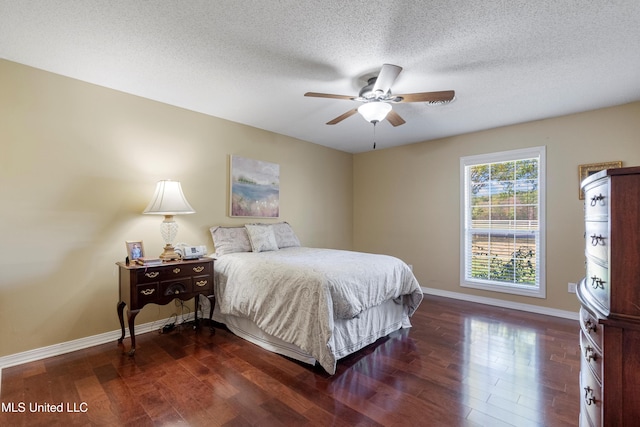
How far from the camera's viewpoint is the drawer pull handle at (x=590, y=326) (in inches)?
44.3

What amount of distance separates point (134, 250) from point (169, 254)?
0.30 m

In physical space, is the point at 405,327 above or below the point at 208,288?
below

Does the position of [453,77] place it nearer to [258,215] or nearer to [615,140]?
[615,140]

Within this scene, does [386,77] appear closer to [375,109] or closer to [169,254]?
[375,109]

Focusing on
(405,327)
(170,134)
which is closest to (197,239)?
(170,134)

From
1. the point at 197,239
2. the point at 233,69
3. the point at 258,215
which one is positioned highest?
the point at 233,69

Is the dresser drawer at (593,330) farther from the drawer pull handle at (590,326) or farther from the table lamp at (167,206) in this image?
the table lamp at (167,206)

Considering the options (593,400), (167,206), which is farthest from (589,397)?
(167,206)

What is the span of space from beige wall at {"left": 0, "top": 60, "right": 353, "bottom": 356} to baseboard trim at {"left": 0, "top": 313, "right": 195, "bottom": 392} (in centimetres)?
4

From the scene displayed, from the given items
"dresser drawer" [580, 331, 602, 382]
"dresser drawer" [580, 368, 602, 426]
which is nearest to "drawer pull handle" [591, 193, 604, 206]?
"dresser drawer" [580, 331, 602, 382]

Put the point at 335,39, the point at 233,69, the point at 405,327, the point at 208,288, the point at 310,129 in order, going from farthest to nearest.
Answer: the point at 310,129
the point at 405,327
the point at 208,288
the point at 233,69
the point at 335,39

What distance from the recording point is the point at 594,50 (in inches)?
86.1

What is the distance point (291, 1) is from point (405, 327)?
303cm

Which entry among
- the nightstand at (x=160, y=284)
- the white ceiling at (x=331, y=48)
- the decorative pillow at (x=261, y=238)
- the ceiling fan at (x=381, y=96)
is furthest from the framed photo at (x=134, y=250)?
the ceiling fan at (x=381, y=96)
